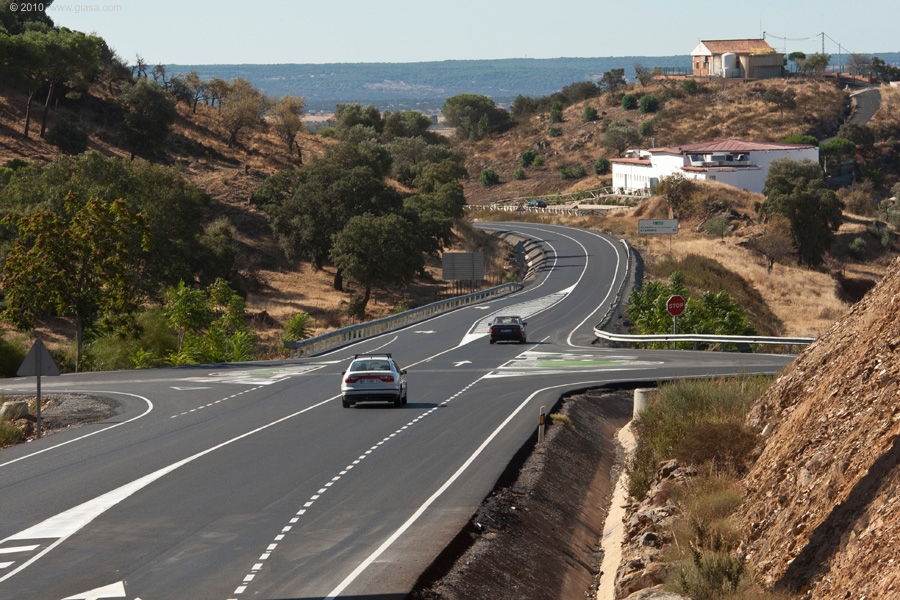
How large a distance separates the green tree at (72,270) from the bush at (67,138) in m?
56.3

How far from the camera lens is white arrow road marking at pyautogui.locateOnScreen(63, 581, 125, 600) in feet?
43.9

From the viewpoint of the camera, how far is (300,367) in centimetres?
4219

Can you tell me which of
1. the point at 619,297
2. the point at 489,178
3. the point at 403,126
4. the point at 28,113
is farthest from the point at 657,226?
the point at 489,178

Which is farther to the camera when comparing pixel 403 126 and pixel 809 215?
pixel 403 126

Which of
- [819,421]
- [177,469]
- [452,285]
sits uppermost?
[819,421]

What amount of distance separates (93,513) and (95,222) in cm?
3026

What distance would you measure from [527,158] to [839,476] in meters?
176

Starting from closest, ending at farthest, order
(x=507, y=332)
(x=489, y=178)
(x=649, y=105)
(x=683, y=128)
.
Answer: (x=507, y=332) → (x=683, y=128) → (x=489, y=178) → (x=649, y=105)

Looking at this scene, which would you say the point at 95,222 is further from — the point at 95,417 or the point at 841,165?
the point at 841,165

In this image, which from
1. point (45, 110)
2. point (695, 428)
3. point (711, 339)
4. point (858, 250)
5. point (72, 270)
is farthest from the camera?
point (858, 250)

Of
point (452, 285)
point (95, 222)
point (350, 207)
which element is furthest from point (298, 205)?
point (95, 222)

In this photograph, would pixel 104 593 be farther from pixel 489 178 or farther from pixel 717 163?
pixel 489 178

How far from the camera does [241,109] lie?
125312 millimetres

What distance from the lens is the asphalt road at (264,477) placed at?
48.0ft
